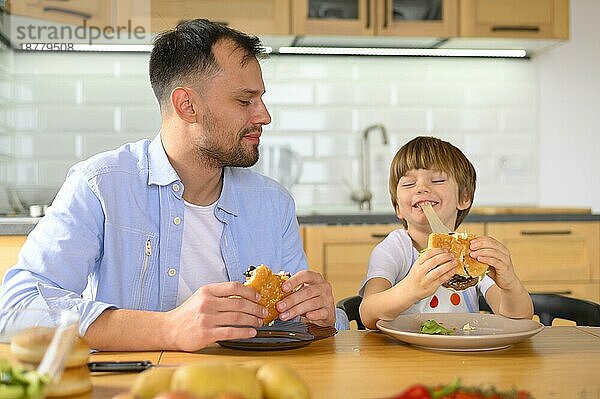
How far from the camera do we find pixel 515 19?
4.16 meters

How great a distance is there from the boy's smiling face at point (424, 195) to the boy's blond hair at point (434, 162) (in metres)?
0.02

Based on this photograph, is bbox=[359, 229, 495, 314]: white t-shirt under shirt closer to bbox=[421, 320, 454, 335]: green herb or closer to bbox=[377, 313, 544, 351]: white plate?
bbox=[377, 313, 544, 351]: white plate

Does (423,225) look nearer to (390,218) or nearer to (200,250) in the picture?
(200,250)

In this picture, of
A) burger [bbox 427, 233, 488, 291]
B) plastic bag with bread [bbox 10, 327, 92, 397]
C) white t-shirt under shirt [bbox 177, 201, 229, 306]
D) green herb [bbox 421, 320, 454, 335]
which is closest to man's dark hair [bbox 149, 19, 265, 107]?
white t-shirt under shirt [bbox 177, 201, 229, 306]

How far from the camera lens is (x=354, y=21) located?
4090mm

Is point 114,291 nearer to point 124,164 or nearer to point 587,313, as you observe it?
point 124,164

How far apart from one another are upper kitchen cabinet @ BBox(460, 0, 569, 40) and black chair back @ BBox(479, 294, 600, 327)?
2210mm

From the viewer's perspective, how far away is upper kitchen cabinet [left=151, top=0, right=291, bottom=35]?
3.99m

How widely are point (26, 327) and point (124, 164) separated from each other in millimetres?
893

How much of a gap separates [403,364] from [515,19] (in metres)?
3.07

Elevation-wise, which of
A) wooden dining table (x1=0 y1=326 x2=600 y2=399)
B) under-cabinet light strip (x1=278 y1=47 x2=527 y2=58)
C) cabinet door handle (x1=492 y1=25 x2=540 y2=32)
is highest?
cabinet door handle (x1=492 y1=25 x2=540 y2=32)

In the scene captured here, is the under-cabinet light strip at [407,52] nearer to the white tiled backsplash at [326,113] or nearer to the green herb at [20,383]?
the white tiled backsplash at [326,113]

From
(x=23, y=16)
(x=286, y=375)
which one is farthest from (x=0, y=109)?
(x=286, y=375)

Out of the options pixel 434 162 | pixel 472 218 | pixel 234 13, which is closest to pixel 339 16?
pixel 234 13
